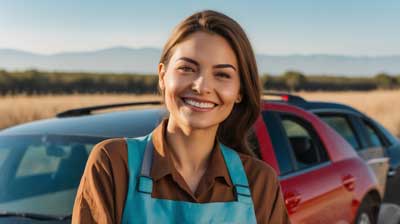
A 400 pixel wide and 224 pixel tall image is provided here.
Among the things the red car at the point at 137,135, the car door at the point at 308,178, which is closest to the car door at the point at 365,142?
the red car at the point at 137,135

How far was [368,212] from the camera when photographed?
218 inches

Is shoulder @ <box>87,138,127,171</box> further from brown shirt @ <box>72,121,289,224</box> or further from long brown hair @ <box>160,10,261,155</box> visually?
long brown hair @ <box>160,10,261,155</box>

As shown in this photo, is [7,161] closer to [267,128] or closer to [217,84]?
[267,128]

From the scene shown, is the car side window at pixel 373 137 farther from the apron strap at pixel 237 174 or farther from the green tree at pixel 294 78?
the green tree at pixel 294 78

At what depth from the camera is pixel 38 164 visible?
170 inches

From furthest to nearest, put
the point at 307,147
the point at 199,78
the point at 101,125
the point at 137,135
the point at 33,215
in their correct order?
the point at 307,147, the point at 101,125, the point at 137,135, the point at 33,215, the point at 199,78

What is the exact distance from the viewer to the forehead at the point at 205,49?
6.61 ft

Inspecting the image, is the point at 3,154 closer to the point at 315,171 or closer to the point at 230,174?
the point at 315,171

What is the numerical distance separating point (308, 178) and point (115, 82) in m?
54.9

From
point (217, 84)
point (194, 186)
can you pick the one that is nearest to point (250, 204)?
point (194, 186)

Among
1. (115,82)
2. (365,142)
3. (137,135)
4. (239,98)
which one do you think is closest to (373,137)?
(365,142)

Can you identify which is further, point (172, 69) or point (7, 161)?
point (7, 161)

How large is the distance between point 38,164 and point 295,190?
1613 mm

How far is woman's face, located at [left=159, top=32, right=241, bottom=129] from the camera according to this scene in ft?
6.60
